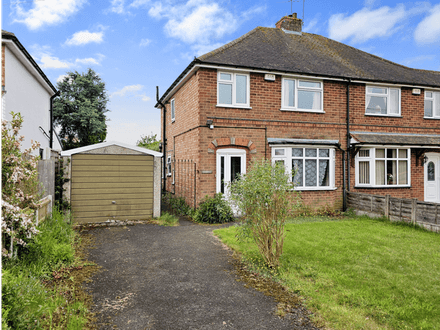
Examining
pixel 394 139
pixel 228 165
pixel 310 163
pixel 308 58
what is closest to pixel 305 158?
pixel 310 163

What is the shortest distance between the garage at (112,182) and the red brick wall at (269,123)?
1.93 m

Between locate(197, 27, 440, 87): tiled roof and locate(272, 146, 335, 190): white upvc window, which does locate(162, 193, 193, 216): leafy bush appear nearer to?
locate(272, 146, 335, 190): white upvc window

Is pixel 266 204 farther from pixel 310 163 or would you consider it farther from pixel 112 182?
pixel 310 163

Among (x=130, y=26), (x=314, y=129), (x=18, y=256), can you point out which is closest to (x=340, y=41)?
(x=314, y=129)

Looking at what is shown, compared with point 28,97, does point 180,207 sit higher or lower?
lower

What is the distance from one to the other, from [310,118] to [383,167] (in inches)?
158

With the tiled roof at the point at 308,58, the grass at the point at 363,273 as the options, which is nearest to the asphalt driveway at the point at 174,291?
the grass at the point at 363,273

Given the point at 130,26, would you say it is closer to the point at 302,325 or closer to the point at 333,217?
the point at 302,325

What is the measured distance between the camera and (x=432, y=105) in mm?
15023

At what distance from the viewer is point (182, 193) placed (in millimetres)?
14062

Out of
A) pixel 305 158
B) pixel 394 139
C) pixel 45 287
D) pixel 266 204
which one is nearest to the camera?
pixel 45 287

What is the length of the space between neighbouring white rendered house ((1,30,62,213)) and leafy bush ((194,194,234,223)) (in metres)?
4.63

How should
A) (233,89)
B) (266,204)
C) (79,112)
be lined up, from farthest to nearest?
(79,112)
(233,89)
(266,204)

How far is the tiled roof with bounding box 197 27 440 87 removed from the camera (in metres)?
12.2
